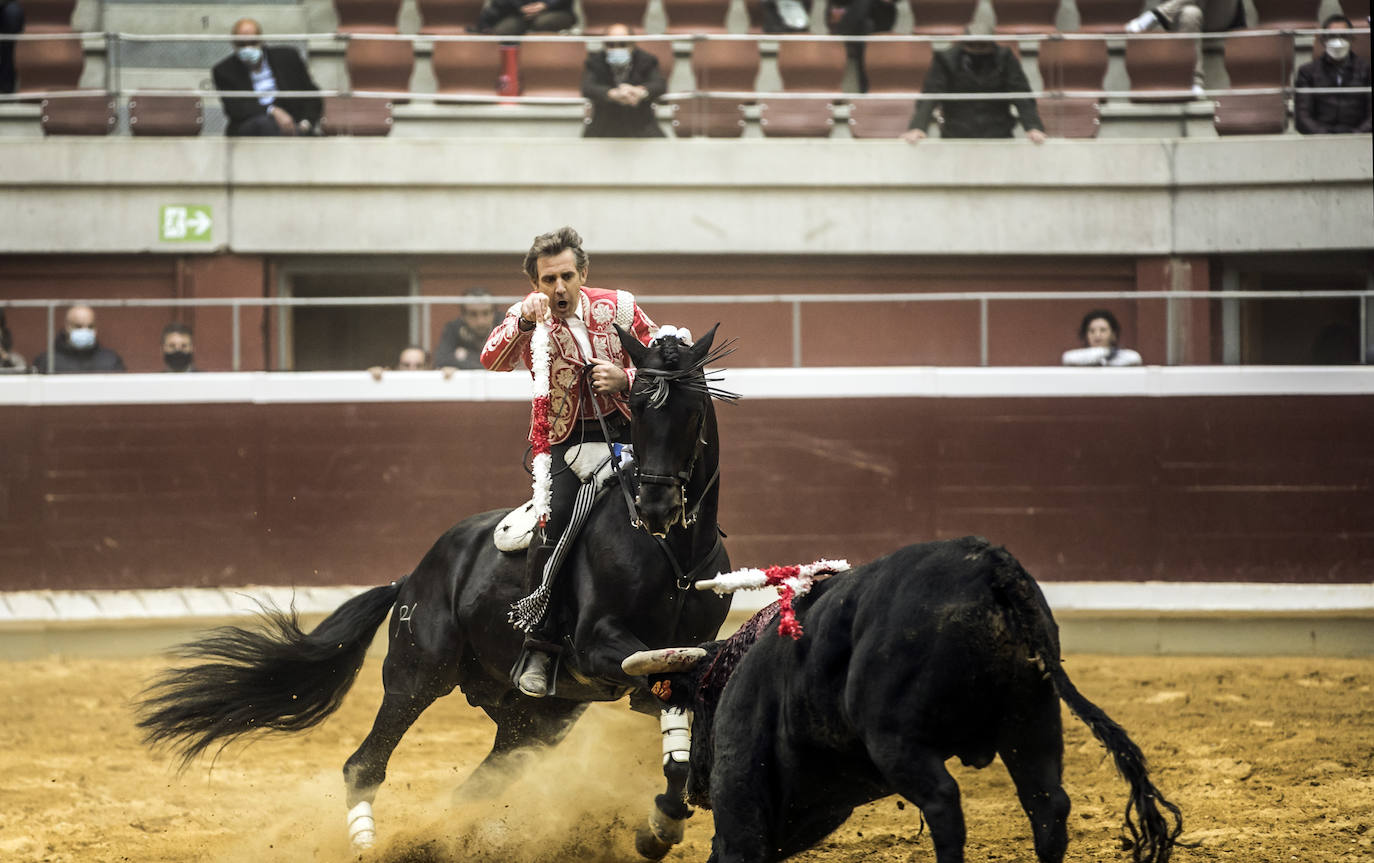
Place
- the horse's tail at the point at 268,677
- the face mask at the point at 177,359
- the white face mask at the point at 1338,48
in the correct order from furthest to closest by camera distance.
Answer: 1. the white face mask at the point at 1338,48
2. the face mask at the point at 177,359
3. the horse's tail at the point at 268,677

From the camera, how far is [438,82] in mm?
11484

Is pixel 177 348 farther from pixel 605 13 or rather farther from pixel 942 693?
pixel 942 693

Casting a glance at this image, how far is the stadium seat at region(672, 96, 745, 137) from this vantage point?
11.0 meters

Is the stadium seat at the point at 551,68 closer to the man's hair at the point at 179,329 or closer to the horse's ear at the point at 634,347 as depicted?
the man's hair at the point at 179,329

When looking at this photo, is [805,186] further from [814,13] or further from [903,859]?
[903,859]

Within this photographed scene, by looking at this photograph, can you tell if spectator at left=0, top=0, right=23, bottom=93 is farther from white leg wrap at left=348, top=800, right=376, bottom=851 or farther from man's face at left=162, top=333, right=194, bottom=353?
white leg wrap at left=348, top=800, right=376, bottom=851

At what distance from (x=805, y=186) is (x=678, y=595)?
6.84 m

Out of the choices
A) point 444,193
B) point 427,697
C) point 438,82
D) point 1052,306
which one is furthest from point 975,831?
point 438,82

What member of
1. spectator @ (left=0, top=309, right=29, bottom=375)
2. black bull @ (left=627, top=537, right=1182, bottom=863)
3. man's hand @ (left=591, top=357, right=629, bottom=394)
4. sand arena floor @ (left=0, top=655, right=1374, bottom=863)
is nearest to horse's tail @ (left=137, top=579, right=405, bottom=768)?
sand arena floor @ (left=0, top=655, right=1374, bottom=863)

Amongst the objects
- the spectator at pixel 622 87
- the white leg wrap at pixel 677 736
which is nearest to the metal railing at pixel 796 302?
the spectator at pixel 622 87

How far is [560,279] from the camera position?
479cm

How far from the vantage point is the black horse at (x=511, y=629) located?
13.6 ft

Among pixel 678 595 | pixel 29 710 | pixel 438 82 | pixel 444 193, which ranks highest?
pixel 438 82

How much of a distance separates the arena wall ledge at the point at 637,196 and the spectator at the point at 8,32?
0.65 metres
